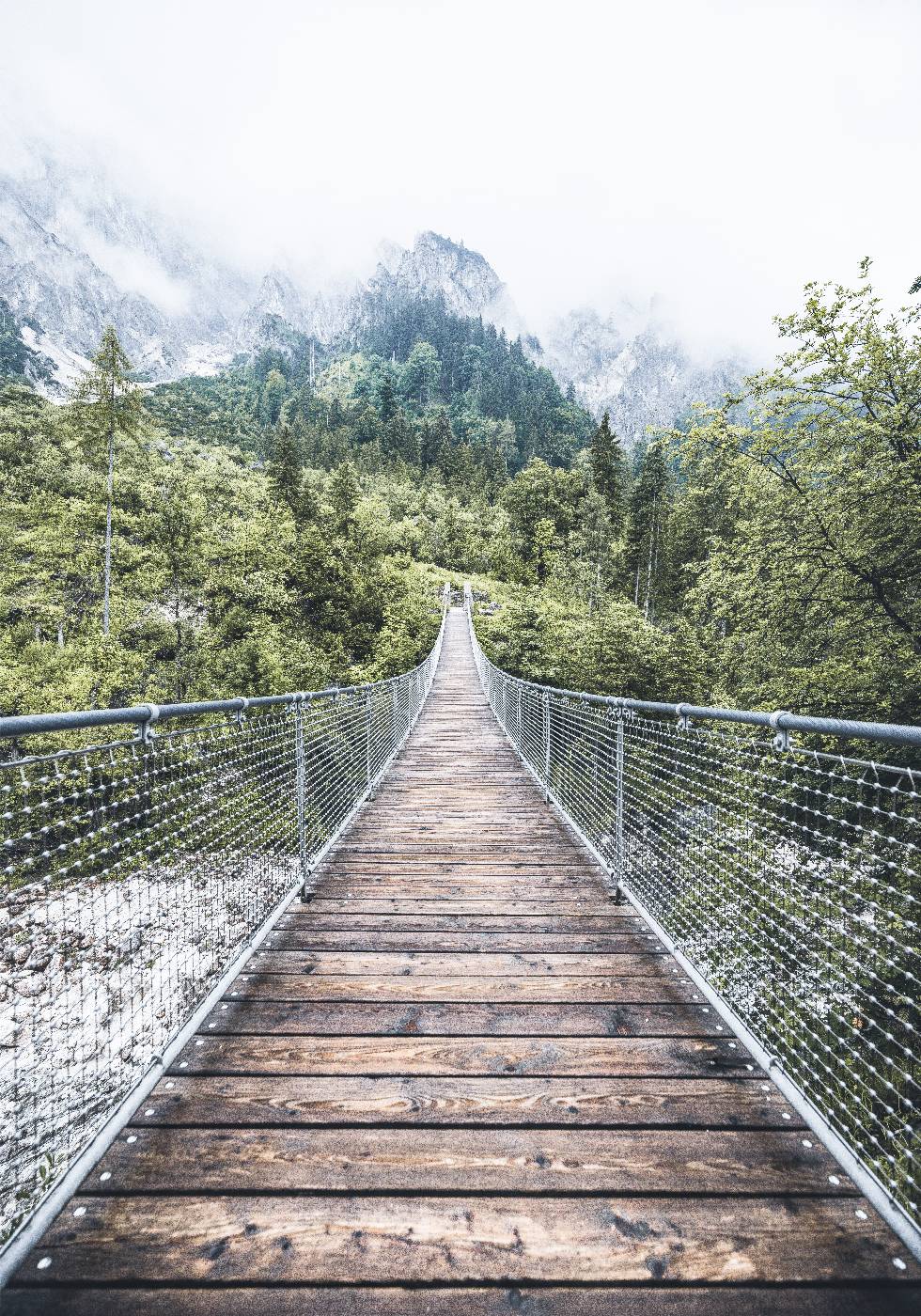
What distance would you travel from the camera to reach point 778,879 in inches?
100

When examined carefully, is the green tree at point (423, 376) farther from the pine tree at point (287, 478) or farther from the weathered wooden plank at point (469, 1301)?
the weathered wooden plank at point (469, 1301)

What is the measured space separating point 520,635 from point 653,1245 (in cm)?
1625

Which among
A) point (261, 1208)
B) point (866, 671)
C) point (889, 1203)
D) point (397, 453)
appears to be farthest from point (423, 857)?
point (397, 453)

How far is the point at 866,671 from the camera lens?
7344 millimetres

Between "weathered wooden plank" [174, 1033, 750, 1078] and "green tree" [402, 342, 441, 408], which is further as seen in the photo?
"green tree" [402, 342, 441, 408]

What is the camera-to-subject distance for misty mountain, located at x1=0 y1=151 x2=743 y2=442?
143 meters

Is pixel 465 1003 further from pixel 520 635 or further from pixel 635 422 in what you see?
pixel 635 422

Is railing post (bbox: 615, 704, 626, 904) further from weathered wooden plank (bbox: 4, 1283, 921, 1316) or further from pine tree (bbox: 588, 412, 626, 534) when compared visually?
pine tree (bbox: 588, 412, 626, 534)

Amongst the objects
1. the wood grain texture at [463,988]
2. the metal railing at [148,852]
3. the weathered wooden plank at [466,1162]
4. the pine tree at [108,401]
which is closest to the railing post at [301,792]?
the metal railing at [148,852]

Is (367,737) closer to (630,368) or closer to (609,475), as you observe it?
(609,475)

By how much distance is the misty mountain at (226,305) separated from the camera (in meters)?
143

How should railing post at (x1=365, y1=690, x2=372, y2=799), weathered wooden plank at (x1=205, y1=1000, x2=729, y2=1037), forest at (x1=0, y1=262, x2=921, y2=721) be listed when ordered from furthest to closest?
1. forest at (x1=0, y1=262, x2=921, y2=721)
2. railing post at (x1=365, y1=690, x2=372, y2=799)
3. weathered wooden plank at (x1=205, y1=1000, x2=729, y2=1037)

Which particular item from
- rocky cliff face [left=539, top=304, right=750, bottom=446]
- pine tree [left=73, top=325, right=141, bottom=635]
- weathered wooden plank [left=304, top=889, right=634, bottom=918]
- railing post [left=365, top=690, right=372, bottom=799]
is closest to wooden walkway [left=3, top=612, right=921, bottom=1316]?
weathered wooden plank [left=304, top=889, right=634, bottom=918]

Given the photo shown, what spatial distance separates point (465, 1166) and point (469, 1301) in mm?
350
